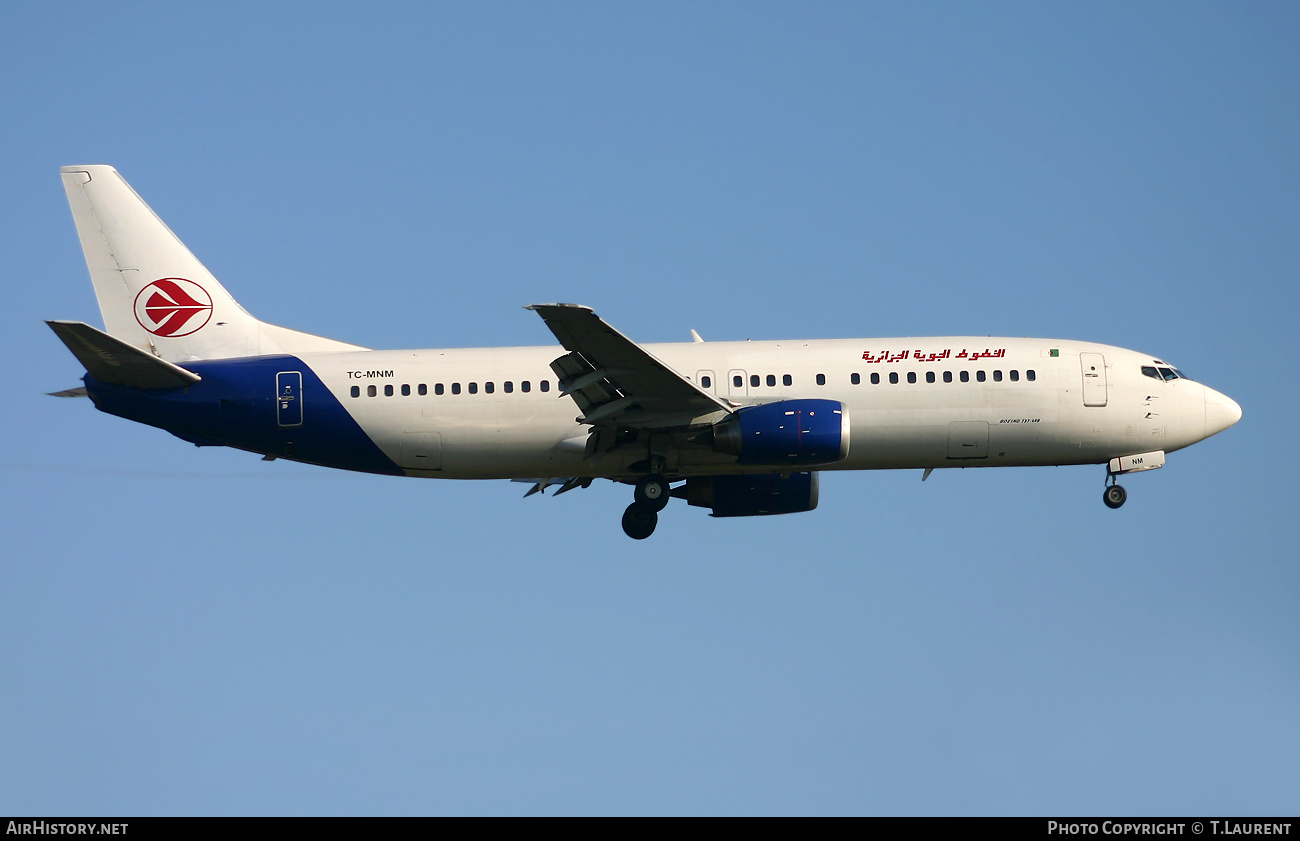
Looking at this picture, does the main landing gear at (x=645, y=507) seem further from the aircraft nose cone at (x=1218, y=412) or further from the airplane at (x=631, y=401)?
the aircraft nose cone at (x=1218, y=412)

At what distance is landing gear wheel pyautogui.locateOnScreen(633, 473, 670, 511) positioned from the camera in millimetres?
43844

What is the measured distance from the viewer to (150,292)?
44.3 m

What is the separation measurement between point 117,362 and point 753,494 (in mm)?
18814

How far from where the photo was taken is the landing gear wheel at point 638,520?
145 feet

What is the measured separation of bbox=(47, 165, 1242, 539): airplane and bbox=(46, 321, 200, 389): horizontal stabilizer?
0.26ft

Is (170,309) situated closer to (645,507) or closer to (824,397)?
(645,507)

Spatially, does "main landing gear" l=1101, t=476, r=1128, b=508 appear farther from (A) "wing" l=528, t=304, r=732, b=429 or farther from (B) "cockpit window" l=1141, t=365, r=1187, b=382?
(A) "wing" l=528, t=304, r=732, b=429

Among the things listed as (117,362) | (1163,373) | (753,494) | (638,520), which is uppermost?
(117,362)

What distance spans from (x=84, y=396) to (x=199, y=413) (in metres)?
3.46

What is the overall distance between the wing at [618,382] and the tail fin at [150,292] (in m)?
8.38

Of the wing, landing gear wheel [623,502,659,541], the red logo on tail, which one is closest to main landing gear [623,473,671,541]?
landing gear wheel [623,502,659,541]

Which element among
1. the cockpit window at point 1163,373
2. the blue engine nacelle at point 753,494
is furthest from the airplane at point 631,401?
the blue engine nacelle at point 753,494

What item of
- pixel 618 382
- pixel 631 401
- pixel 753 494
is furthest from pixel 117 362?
pixel 753 494

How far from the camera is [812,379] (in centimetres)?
4238
